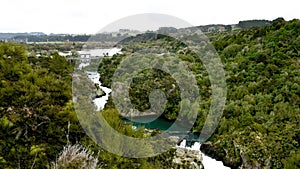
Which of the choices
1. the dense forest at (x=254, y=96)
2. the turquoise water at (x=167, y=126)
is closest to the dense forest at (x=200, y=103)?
the dense forest at (x=254, y=96)

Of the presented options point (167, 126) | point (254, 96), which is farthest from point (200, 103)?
point (254, 96)

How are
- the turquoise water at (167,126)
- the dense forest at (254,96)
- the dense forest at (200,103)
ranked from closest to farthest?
1. the dense forest at (200,103)
2. the dense forest at (254,96)
3. the turquoise water at (167,126)

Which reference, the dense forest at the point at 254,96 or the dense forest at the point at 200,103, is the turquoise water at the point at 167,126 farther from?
the dense forest at the point at 254,96

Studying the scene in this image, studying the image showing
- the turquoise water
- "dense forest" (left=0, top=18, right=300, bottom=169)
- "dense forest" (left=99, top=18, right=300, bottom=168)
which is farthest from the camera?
the turquoise water

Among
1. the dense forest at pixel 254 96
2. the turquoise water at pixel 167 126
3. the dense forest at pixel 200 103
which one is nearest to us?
the dense forest at pixel 200 103

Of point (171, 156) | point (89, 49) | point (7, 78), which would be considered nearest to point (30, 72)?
point (7, 78)

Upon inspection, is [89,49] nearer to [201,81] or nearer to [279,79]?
[201,81]

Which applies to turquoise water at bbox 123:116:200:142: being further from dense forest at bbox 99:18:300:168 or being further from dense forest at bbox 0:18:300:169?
dense forest at bbox 99:18:300:168

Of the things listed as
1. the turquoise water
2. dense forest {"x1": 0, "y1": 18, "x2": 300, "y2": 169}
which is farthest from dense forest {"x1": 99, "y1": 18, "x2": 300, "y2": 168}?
the turquoise water
